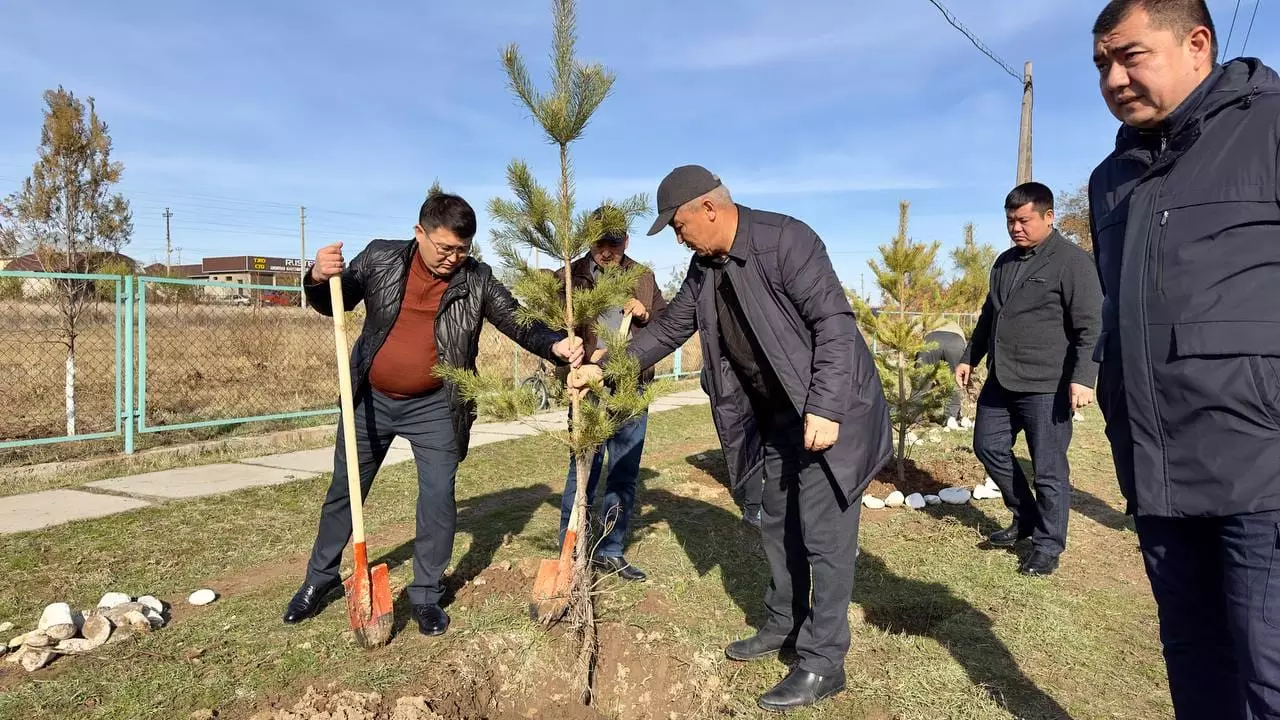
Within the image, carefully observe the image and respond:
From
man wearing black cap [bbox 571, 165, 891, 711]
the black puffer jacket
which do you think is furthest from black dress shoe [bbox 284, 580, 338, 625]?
man wearing black cap [bbox 571, 165, 891, 711]

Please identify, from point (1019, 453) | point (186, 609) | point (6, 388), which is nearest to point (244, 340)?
point (6, 388)

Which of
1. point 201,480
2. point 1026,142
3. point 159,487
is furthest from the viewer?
point 1026,142

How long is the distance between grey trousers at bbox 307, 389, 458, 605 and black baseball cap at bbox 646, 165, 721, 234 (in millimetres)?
1400

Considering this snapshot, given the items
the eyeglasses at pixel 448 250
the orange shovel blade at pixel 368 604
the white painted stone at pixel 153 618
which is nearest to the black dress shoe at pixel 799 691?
the orange shovel blade at pixel 368 604

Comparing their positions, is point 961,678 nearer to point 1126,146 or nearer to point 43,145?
point 1126,146

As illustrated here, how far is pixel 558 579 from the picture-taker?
334 cm

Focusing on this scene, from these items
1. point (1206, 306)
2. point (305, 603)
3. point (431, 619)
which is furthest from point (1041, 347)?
point (305, 603)

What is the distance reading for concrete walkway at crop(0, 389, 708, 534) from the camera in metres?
5.02

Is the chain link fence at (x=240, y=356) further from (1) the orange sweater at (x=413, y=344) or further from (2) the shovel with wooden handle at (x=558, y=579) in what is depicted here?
(2) the shovel with wooden handle at (x=558, y=579)

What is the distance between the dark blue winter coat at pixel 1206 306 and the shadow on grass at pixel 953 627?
4.75ft

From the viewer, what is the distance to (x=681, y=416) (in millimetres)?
11039

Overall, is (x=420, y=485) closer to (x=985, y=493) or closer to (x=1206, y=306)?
(x=1206, y=306)

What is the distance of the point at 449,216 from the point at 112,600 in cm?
235

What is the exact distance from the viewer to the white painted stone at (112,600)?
Result: 343cm
